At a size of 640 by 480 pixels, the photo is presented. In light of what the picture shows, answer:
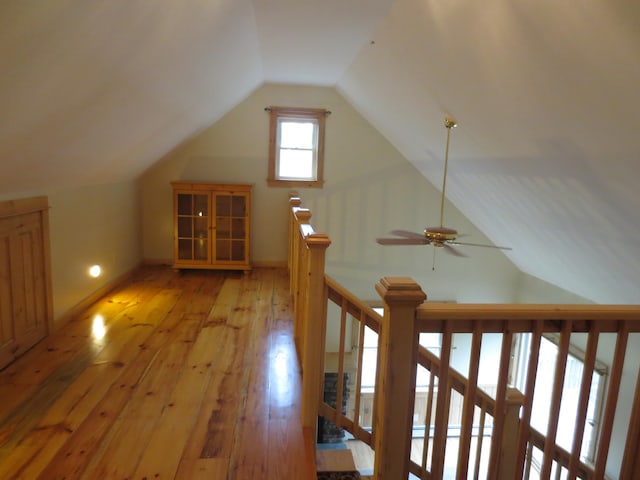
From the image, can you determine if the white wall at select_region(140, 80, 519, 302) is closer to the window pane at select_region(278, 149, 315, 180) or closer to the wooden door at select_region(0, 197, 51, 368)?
the window pane at select_region(278, 149, 315, 180)

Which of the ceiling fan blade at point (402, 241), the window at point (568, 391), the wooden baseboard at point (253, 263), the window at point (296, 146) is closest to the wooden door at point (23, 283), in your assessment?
the wooden baseboard at point (253, 263)

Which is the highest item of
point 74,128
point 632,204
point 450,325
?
point 74,128

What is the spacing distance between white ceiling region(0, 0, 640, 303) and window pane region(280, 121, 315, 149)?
3.08 ft

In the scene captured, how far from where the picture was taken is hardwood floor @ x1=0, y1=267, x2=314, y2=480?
2.25 metres

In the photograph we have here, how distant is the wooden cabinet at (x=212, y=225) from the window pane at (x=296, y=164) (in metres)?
0.82

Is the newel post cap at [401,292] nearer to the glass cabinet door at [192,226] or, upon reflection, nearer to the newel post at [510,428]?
the newel post at [510,428]

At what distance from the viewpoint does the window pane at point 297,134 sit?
6.26 meters

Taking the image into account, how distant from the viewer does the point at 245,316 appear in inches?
171

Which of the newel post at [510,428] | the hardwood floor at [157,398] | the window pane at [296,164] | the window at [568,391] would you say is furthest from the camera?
the window pane at [296,164]

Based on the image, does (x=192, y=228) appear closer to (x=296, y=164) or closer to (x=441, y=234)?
(x=296, y=164)

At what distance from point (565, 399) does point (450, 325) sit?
557cm

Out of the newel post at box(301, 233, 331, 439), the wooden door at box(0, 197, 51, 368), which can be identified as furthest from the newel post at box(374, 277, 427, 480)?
the wooden door at box(0, 197, 51, 368)

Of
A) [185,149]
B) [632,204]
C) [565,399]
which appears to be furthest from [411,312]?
[565,399]

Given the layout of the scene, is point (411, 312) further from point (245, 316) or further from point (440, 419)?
point (245, 316)
